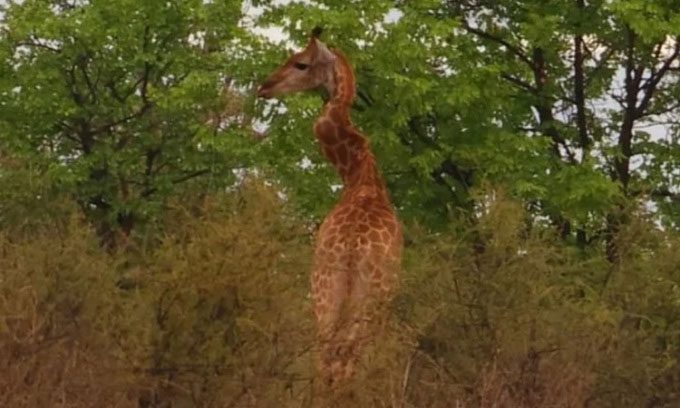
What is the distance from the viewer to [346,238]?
12500 millimetres

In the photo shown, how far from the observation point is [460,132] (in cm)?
2403

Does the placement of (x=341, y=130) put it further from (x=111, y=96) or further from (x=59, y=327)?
(x=111, y=96)

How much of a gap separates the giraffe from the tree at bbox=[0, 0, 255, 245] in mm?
16384

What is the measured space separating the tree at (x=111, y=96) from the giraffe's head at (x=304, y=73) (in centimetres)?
1636

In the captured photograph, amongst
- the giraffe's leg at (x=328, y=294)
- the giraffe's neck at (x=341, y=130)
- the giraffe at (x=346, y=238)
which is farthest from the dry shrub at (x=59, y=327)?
the giraffe's neck at (x=341, y=130)

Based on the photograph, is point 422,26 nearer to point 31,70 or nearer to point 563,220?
point 563,220

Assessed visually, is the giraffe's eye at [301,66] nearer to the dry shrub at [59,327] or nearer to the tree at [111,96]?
the dry shrub at [59,327]

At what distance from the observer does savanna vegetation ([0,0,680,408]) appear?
9.20 meters

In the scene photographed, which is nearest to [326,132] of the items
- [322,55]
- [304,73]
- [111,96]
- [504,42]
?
[304,73]

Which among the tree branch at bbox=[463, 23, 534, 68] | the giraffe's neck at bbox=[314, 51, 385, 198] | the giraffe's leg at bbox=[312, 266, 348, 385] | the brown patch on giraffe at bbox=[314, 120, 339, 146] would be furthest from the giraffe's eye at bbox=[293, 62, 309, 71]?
the tree branch at bbox=[463, 23, 534, 68]

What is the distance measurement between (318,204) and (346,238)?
36.5ft

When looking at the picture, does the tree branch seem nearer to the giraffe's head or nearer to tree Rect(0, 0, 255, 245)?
tree Rect(0, 0, 255, 245)

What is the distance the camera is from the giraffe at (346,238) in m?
11.0

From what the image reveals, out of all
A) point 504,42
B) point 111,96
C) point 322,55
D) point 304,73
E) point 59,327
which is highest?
point 111,96
